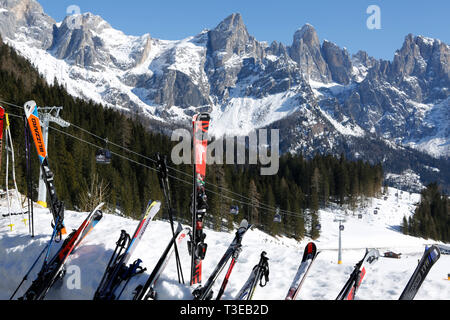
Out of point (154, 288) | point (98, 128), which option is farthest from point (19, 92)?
point (154, 288)

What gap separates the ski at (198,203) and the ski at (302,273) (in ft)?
6.77

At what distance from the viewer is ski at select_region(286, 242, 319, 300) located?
7.07m

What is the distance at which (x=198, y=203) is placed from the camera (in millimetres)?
8188

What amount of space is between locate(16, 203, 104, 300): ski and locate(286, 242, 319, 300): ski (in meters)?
5.14

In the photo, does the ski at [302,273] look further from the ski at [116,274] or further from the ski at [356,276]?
the ski at [116,274]

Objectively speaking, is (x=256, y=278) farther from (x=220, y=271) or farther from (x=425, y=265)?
(x=425, y=265)

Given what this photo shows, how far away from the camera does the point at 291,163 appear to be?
86188mm

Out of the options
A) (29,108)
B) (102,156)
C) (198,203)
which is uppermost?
(29,108)

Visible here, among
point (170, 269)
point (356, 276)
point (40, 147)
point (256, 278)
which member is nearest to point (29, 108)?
point (40, 147)

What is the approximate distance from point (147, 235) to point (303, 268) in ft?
17.0

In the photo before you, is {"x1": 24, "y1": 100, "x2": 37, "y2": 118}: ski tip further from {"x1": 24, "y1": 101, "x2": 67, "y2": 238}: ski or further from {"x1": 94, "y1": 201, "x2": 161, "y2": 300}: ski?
{"x1": 94, "y1": 201, "x2": 161, "y2": 300}: ski

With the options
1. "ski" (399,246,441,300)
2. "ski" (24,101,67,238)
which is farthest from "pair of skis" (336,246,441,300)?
"ski" (24,101,67,238)

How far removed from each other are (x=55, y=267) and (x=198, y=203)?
355cm
